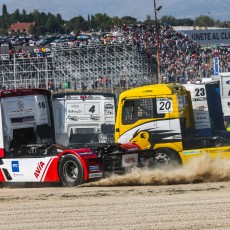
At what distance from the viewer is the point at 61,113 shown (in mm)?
22375

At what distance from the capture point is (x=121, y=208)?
11.8 m

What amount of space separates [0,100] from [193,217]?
8148 mm

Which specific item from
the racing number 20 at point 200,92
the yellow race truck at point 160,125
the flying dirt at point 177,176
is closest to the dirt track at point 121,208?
the flying dirt at point 177,176

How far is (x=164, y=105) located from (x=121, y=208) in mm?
7359

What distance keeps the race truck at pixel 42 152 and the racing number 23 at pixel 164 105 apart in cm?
167

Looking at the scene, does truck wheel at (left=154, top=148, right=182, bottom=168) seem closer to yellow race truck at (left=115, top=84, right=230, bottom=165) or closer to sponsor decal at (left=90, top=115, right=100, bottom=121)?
yellow race truck at (left=115, top=84, right=230, bottom=165)

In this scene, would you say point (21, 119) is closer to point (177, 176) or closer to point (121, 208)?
point (177, 176)

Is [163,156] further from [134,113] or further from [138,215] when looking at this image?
[138,215]

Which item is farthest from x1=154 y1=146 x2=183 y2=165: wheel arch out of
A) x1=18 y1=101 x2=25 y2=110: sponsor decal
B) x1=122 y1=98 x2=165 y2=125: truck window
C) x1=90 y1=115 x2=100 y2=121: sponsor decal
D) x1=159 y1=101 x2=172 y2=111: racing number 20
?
x1=90 y1=115 x2=100 y2=121: sponsor decal

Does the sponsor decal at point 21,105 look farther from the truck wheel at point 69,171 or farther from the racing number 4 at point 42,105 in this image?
the truck wheel at point 69,171

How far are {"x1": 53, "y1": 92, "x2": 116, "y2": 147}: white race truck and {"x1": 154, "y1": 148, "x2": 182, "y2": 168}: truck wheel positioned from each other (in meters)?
3.51

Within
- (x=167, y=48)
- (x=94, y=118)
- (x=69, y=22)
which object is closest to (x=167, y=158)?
(x=94, y=118)

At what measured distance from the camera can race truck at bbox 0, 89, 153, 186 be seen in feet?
53.5

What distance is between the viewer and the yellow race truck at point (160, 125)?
728 inches
